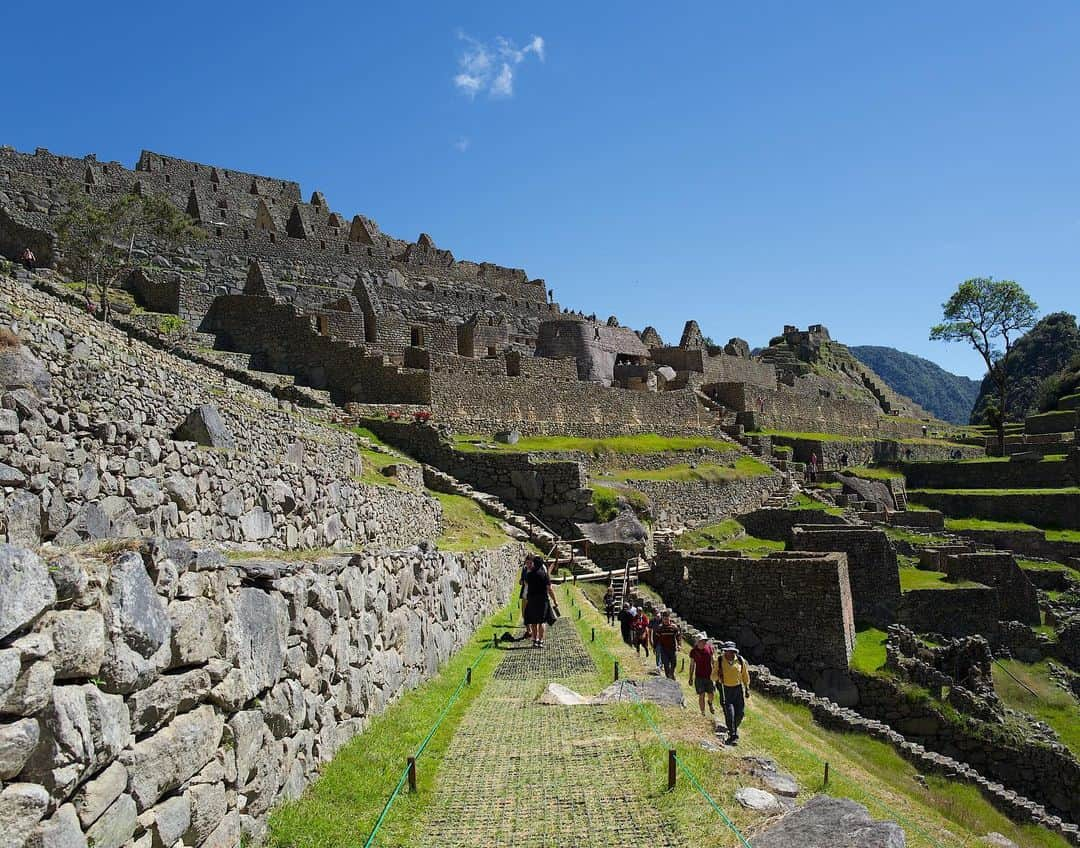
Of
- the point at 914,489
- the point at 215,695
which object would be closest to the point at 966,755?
the point at 215,695

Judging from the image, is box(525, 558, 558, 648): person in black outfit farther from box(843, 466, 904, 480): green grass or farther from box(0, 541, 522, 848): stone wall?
box(843, 466, 904, 480): green grass

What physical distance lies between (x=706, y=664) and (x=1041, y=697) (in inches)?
573

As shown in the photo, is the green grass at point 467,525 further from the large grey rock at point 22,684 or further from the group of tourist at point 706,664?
the large grey rock at point 22,684

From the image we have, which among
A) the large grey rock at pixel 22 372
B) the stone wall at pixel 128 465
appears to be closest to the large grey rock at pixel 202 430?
the stone wall at pixel 128 465

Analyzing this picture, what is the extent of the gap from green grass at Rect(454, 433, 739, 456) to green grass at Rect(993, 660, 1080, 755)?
45.4 ft

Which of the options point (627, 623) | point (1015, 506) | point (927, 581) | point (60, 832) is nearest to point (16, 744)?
point (60, 832)

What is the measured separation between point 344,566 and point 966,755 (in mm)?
16303

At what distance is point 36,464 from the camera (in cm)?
730

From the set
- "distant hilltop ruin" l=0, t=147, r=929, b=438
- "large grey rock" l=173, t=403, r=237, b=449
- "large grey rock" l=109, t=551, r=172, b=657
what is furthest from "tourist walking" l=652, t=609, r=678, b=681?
"distant hilltop ruin" l=0, t=147, r=929, b=438

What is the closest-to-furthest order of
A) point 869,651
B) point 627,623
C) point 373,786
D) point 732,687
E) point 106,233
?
1. point 373,786
2. point 732,687
3. point 627,623
4. point 869,651
5. point 106,233

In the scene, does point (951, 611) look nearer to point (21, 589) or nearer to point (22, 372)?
point (22, 372)

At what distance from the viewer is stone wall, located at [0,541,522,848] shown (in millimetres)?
3422

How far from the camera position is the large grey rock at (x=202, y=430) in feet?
34.9

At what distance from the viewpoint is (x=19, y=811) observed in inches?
128
